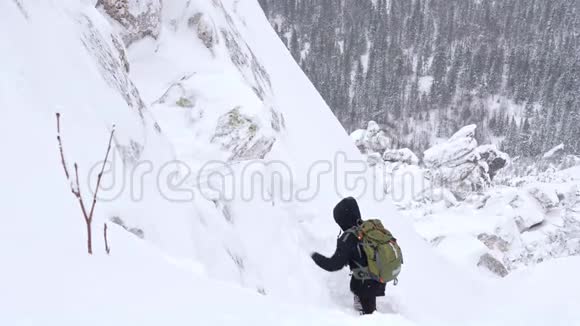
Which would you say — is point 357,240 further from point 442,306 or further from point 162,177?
point 442,306

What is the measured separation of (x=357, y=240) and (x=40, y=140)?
2.45m

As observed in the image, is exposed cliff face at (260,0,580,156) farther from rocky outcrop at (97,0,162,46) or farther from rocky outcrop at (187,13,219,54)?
rocky outcrop at (97,0,162,46)

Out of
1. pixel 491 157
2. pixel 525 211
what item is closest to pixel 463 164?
pixel 491 157

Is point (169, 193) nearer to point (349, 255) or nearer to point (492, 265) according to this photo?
point (349, 255)

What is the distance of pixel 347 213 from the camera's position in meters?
3.97

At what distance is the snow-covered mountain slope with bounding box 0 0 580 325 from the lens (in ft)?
6.20

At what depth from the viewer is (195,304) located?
6.57 ft

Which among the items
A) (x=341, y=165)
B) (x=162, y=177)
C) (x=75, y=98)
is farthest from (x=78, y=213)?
(x=341, y=165)

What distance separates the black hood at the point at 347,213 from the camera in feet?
12.9

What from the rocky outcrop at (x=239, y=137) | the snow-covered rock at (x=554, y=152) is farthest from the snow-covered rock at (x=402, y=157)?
the rocky outcrop at (x=239, y=137)

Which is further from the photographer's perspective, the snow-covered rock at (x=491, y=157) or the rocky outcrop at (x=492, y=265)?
the snow-covered rock at (x=491, y=157)

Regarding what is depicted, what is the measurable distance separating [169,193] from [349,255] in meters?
1.66

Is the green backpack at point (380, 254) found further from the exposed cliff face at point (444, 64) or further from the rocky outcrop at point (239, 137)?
the exposed cliff face at point (444, 64)

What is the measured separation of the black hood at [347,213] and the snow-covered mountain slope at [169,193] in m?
0.79
